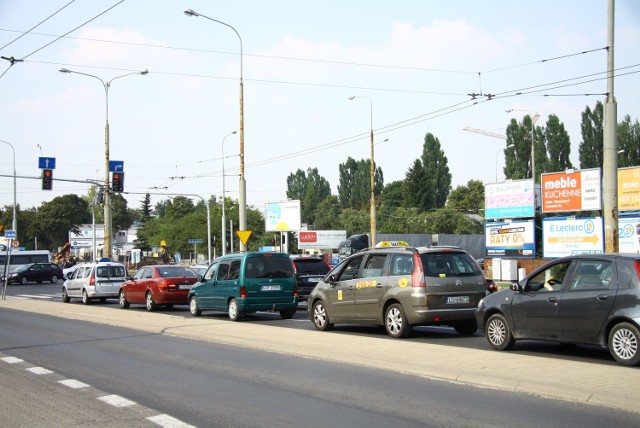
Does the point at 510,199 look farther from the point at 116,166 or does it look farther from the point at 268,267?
the point at 268,267

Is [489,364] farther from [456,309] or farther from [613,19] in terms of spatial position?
[613,19]

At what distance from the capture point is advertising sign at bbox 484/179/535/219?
41312mm

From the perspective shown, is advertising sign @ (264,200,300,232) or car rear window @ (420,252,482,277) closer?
car rear window @ (420,252,482,277)

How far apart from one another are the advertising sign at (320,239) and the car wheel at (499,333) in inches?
2742

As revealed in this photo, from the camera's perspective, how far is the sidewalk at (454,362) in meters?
8.38

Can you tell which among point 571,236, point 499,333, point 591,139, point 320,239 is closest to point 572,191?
point 571,236

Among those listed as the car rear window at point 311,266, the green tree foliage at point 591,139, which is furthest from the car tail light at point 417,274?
the green tree foliage at point 591,139

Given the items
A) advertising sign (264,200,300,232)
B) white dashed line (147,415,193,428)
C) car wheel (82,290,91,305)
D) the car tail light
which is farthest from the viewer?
advertising sign (264,200,300,232)

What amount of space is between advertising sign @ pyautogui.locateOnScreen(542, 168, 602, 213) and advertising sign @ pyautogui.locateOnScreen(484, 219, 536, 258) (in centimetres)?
188

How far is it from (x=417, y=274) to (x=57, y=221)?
408ft

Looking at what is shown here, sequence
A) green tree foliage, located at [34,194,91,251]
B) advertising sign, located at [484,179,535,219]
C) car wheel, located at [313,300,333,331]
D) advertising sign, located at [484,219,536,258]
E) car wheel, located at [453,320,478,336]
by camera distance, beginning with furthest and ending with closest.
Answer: green tree foliage, located at [34,194,91,251] → advertising sign, located at [484,179,535,219] → advertising sign, located at [484,219,536,258] → car wheel, located at [313,300,333,331] → car wheel, located at [453,320,478,336]

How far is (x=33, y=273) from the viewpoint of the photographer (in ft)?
185

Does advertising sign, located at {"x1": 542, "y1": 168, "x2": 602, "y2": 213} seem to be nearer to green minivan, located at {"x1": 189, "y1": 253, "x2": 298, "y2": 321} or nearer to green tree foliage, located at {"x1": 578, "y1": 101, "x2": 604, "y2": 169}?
green minivan, located at {"x1": 189, "y1": 253, "x2": 298, "y2": 321}

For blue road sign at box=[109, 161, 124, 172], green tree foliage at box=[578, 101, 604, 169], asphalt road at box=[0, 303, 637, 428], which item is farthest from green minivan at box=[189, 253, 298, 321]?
green tree foliage at box=[578, 101, 604, 169]
